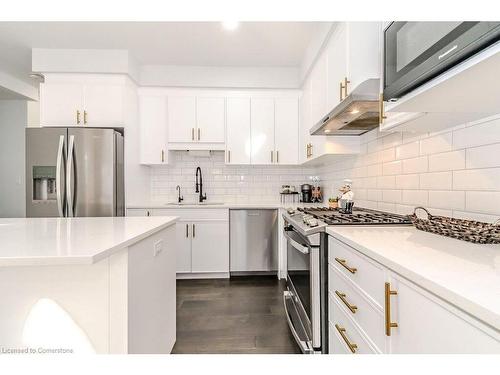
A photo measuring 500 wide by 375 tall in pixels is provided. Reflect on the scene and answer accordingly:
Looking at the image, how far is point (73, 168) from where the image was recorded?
2.63 m

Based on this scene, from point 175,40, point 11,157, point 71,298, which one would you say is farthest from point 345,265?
point 11,157

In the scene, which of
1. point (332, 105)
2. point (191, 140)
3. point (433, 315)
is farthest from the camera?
point (191, 140)

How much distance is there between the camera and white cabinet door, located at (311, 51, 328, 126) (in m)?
2.24

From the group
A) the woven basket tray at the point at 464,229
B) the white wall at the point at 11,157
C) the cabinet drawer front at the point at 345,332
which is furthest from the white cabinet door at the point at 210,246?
the white wall at the point at 11,157

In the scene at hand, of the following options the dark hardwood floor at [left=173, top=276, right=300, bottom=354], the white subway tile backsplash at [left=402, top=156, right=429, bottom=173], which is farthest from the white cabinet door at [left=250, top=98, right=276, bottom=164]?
the white subway tile backsplash at [left=402, top=156, right=429, bottom=173]

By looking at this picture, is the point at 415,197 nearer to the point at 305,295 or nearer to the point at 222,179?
the point at 305,295

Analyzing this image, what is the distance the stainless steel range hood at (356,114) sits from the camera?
4.76 feet

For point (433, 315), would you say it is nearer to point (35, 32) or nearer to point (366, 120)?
point (366, 120)

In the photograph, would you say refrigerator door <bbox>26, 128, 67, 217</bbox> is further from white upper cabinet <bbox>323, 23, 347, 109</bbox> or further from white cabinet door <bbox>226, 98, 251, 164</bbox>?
white upper cabinet <bbox>323, 23, 347, 109</bbox>

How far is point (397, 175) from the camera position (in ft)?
5.81

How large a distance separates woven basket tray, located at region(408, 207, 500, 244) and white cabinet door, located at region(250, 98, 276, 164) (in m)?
2.25

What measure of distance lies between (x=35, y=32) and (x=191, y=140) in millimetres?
1806

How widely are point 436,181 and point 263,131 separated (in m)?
2.24
